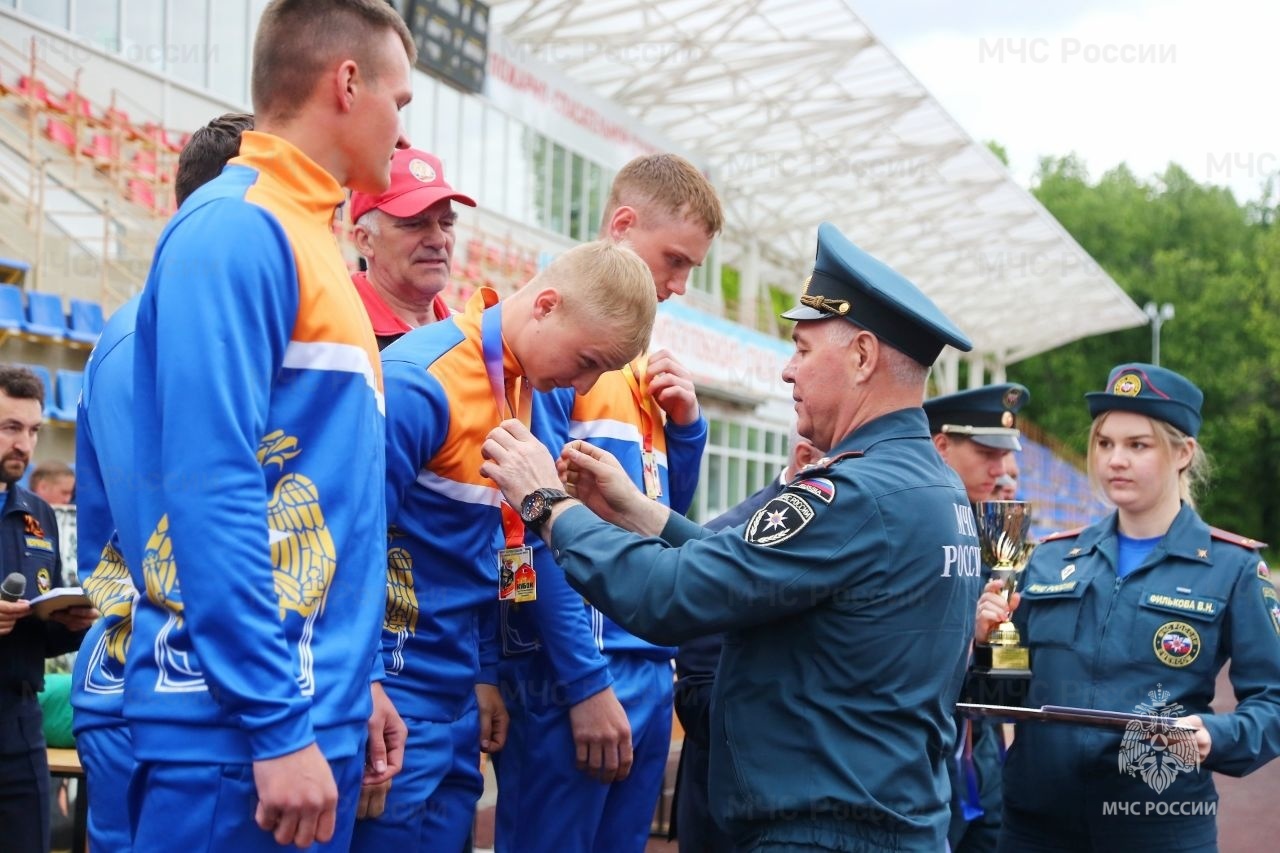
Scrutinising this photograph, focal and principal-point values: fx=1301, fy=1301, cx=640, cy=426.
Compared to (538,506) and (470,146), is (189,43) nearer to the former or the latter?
(470,146)

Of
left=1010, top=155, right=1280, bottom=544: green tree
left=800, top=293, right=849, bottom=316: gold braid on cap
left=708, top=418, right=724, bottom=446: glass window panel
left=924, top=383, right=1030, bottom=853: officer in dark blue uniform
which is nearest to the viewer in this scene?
left=800, top=293, right=849, bottom=316: gold braid on cap

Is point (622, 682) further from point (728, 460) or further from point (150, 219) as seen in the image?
point (728, 460)

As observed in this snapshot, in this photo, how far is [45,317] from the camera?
1198 cm

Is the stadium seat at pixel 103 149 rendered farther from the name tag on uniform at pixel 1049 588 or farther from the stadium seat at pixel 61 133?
the name tag on uniform at pixel 1049 588

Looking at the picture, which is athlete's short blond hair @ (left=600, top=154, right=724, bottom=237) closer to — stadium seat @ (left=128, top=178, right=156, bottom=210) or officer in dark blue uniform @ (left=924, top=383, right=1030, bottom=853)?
officer in dark blue uniform @ (left=924, top=383, right=1030, bottom=853)

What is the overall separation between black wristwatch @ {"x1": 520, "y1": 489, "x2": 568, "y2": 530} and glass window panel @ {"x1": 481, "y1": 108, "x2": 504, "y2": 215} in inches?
902

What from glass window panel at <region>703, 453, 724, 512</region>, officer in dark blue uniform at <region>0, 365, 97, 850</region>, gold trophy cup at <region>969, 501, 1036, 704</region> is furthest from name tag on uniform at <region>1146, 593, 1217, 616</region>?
glass window panel at <region>703, 453, 724, 512</region>

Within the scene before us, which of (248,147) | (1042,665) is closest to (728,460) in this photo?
(1042,665)

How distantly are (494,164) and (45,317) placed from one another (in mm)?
14382

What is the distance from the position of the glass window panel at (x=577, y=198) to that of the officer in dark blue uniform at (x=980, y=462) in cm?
2431

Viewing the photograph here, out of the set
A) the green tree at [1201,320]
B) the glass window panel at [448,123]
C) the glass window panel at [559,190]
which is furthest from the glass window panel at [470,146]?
the green tree at [1201,320]

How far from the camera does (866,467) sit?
2.53 meters

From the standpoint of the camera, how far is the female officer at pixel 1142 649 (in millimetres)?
3623

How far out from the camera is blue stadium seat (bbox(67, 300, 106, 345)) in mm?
12147
